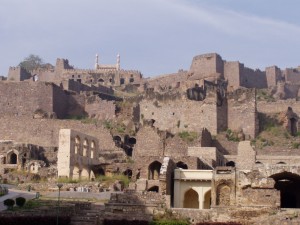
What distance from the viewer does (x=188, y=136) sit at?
2776 inches

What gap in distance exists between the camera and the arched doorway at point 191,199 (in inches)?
1983

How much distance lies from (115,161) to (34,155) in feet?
27.5

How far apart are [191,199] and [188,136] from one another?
66.6 ft

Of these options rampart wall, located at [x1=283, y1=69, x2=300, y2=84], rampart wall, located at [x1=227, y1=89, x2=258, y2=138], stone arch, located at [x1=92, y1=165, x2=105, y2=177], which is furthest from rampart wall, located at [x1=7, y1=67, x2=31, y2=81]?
stone arch, located at [x1=92, y1=165, x2=105, y2=177]

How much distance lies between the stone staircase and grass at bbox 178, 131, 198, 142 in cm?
2610

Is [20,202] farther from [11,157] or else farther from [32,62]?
[32,62]

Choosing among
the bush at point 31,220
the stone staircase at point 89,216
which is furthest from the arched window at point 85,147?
the bush at point 31,220

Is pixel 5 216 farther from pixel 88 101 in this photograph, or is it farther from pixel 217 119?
pixel 88 101

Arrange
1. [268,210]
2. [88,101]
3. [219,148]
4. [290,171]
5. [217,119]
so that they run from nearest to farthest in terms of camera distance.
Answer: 1. [268,210]
2. [290,171]
3. [219,148]
4. [217,119]
5. [88,101]

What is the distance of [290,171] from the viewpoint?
4594 cm

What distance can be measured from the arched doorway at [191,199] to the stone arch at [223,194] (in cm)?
391

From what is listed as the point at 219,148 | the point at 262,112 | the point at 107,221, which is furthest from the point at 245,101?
the point at 107,221

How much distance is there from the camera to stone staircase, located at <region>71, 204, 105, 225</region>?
3962 cm

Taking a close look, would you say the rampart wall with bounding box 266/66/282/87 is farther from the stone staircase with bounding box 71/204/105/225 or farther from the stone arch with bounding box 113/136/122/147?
the stone staircase with bounding box 71/204/105/225
